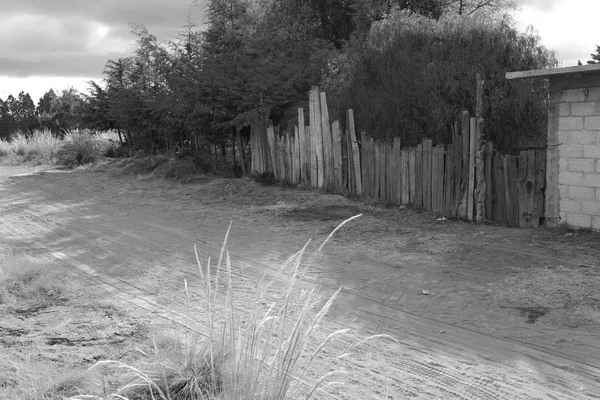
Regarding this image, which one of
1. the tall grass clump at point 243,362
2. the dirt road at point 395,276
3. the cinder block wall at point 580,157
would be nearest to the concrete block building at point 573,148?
the cinder block wall at point 580,157

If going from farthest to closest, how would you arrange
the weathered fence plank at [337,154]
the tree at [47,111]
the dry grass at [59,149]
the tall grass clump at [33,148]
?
the tree at [47,111] < the tall grass clump at [33,148] < the dry grass at [59,149] < the weathered fence plank at [337,154]

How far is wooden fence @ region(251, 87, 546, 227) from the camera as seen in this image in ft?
31.8

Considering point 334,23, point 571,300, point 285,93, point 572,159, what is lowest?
point 571,300

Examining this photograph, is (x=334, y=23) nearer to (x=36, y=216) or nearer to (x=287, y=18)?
(x=287, y=18)

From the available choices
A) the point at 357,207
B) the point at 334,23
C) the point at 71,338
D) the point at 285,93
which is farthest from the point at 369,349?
the point at 334,23

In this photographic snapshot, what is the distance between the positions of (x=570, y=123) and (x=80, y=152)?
24.1 meters

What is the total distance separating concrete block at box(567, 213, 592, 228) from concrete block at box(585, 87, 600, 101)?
1730 mm

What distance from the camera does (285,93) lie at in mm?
16953

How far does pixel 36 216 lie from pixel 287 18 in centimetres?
1232

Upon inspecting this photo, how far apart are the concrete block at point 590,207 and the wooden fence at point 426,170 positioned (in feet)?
2.16

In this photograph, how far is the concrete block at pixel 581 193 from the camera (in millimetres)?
8844

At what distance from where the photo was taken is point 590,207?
29.1 ft

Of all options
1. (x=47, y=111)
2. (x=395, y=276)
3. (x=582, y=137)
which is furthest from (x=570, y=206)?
(x=47, y=111)

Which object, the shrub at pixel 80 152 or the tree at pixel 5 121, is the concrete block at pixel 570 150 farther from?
the tree at pixel 5 121
